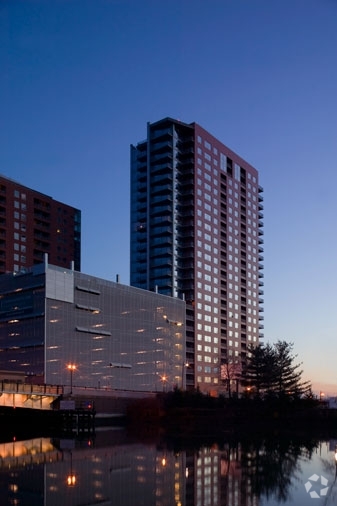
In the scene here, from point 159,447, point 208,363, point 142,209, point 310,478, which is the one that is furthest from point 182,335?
point 310,478

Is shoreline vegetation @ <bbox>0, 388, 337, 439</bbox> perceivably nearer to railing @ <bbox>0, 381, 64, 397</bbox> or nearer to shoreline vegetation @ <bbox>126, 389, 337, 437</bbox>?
shoreline vegetation @ <bbox>126, 389, 337, 437</bbox>

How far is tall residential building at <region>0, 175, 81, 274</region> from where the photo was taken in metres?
174

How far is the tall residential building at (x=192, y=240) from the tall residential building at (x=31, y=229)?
21.4m

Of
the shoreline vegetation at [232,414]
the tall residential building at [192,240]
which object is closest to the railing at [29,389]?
the shoreline vegetation at [232,414]

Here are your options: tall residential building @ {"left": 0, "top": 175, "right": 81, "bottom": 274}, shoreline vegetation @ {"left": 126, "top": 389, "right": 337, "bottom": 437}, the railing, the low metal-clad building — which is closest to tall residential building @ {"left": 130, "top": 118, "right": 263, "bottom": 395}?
tall residential building @ {"left": 0, "top": 175, "right": 81, "bottom": 274}

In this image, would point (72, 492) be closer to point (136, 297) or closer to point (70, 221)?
point (136, 297)

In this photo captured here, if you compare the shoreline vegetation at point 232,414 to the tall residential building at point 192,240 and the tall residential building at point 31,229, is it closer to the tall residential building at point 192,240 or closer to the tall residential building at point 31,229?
the tall residential building at point 192,240

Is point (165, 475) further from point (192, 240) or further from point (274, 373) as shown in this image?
point (192, 240)

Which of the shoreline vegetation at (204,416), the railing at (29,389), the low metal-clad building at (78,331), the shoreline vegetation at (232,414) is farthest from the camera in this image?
the low metal-clad building at (78,331)

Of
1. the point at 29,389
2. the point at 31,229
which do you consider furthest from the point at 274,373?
the point at 31,229

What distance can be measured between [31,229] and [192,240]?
43.6m

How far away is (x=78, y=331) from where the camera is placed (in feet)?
430

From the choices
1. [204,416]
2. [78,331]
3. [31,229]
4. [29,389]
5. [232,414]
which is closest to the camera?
[29,389]

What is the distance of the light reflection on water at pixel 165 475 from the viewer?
109 feet
